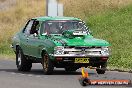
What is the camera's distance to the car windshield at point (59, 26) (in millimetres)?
20272

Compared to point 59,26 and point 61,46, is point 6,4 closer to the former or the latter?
point 59,26

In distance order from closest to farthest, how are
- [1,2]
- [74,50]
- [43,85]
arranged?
[43,85] < [74,50] < [1,2]

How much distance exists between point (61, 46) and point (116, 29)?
22.3 m

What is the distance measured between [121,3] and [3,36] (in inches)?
405

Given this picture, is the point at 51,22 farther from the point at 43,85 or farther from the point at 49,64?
the point at 43,85

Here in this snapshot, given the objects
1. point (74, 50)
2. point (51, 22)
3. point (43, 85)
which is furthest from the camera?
point (51, 22)

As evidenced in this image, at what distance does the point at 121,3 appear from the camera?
50688 millimetres

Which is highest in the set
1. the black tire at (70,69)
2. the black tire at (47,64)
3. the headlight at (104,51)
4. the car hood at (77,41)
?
the car hood at (77,41)

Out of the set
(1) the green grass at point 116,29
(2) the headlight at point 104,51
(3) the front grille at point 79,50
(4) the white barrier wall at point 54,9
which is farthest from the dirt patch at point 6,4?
(3) the front grille at point 79,50

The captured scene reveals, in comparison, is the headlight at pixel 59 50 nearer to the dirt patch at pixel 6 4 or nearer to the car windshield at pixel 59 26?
the car windshield at pixel 59 26

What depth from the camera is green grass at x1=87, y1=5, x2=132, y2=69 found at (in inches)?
1129

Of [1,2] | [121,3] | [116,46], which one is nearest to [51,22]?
[116,46]

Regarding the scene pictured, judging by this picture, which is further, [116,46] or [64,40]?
[116,46]

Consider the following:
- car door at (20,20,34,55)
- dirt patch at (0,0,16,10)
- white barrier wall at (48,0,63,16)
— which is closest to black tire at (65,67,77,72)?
car door at (20,20,34,55)
